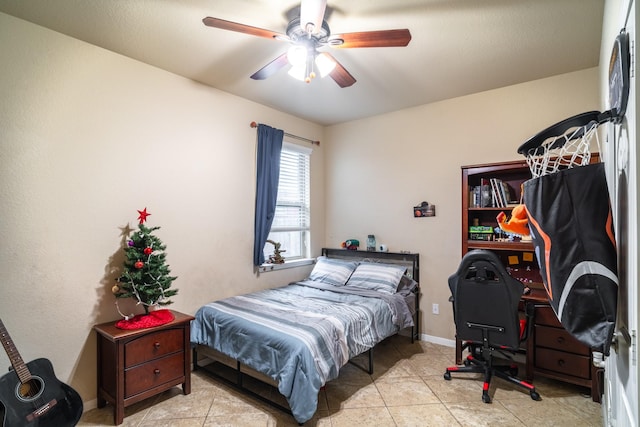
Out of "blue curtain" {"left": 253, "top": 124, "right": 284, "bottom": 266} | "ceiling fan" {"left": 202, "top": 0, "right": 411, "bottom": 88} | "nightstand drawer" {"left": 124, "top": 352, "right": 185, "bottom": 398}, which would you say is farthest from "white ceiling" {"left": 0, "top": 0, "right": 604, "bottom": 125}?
"nightstand drawer" {"left": 124, "top": 352, "right": 185, "bottom": 398}

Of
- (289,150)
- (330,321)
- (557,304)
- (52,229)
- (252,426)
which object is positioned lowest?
(252,426)

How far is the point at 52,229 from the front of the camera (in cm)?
228

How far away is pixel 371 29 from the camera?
2.27 meters

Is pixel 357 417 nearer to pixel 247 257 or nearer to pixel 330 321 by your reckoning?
pixel 330 321

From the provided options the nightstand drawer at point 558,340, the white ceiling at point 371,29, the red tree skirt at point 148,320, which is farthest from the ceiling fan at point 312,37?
the nightstand drawer at point 558,340

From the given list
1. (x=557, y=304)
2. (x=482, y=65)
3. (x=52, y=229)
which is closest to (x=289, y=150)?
(x=482, y=65)

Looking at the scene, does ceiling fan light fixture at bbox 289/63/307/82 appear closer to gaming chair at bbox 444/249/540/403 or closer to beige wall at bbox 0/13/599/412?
beige wall at bbox 0/13/599/412

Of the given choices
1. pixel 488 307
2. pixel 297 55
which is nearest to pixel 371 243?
pixel 488 307

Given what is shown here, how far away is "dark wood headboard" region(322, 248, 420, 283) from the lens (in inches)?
149

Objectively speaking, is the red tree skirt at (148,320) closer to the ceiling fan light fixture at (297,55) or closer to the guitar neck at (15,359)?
the guitar neck at (15,359)

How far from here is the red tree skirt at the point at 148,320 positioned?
92.8 inches

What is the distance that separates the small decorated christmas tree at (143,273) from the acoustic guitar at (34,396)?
0.62 meters

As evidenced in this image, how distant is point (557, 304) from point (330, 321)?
5.16 ft

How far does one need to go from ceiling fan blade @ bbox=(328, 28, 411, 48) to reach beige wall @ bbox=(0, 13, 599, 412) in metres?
1.76
